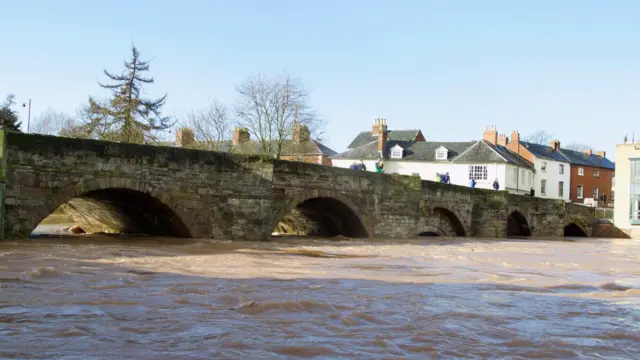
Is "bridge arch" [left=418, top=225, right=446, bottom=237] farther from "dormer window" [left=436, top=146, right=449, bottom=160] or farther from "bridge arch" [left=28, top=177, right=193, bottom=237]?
"dormer window" [left=436, top=146, right=449, bottom=160]

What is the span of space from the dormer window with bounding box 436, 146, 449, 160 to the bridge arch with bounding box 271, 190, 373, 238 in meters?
31.6

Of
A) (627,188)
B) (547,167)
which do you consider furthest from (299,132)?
(547,167)

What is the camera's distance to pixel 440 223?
1098 inches

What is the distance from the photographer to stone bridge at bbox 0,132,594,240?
14695 millimetres

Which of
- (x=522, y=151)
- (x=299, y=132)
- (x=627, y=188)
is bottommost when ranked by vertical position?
(x=627, y=188)

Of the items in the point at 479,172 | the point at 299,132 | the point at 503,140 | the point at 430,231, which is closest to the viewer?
the point at 430,231

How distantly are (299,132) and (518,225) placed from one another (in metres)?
13.5

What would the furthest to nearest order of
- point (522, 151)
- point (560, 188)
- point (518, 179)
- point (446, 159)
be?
point (560, 188) < point (522, 151) < point (446, 159) < point (518, 179)

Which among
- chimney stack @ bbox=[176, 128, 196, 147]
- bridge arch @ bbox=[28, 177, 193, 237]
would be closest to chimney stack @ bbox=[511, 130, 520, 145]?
chimney stack @ bbox=[176, 128, 196, 147]

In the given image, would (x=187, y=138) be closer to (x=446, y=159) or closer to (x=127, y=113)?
(x=127, y=113)

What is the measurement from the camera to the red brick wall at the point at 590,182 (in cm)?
6278

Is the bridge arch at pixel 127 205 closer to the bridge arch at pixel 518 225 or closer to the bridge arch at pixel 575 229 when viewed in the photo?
the bridge arch at pixel 518 225

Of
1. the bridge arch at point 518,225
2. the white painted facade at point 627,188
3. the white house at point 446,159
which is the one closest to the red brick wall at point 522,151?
the white house at point 446,159

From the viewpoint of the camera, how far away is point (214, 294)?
845 cm
